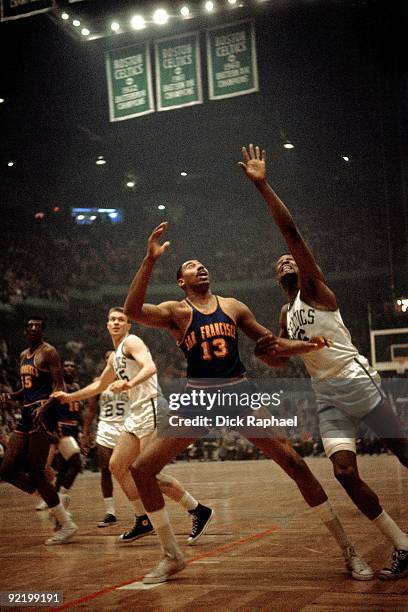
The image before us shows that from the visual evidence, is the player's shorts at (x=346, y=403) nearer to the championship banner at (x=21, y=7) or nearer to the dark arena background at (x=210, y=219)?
the dark arena background at (x=210, y=219)

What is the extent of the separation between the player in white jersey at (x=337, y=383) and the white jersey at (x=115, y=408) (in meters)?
3.11

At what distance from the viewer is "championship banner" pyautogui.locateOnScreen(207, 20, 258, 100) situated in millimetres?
6156

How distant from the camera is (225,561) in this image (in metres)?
4.12

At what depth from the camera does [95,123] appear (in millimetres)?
7898

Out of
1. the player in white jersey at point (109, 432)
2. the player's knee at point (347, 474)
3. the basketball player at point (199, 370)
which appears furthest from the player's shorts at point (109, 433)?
the player's knee at point (347, 474)

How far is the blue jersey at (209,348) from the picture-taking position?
12.8 feet

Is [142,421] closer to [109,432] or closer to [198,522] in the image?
[198,522]

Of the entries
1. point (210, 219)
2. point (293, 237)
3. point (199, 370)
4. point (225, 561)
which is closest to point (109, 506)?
point (225, 561)

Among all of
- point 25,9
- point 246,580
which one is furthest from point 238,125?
point 246,580

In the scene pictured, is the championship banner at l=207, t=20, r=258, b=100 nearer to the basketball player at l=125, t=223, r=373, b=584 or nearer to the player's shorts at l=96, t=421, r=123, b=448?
the basketball player at l=125, t=223, r=373, b=584

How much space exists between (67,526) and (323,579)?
7.55ft

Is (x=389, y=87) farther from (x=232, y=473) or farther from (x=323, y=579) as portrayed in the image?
(x=232, y=473)

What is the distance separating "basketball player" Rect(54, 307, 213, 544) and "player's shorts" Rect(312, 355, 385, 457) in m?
1.40

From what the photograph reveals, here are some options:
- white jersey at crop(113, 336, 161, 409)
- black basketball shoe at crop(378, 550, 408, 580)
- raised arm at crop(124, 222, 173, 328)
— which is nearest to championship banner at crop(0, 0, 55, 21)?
white jersey at crop(113, 336, 161, 409)
